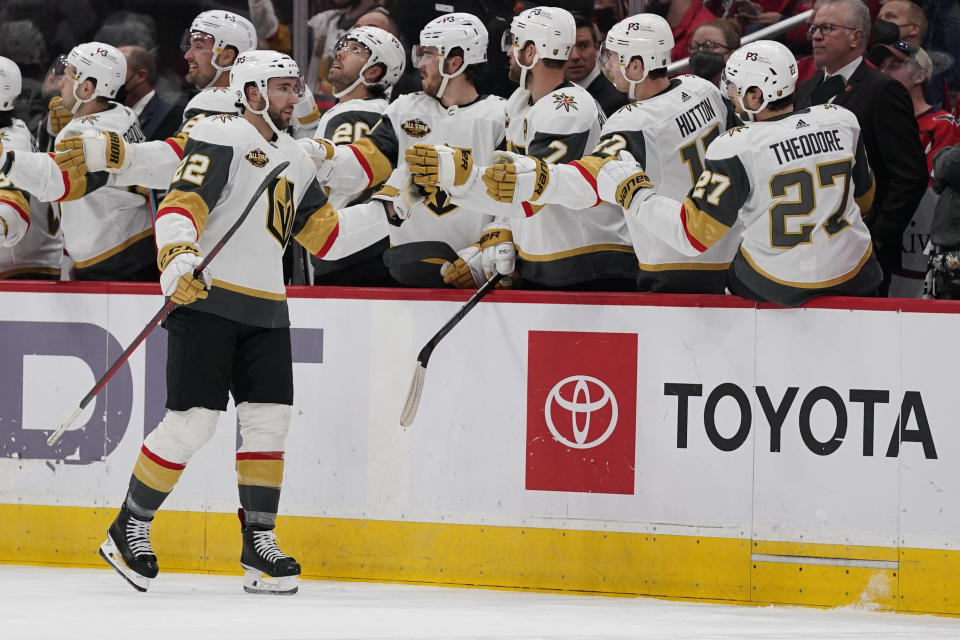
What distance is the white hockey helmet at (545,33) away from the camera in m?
5.25

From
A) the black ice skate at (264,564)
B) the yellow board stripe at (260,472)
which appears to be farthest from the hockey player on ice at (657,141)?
the black ice skate at (264,564)

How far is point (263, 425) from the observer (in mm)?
4863

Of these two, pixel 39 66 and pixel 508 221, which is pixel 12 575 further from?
pixel 39 66

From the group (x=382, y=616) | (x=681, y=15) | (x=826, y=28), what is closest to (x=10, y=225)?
Answer: (x=382, y=616)

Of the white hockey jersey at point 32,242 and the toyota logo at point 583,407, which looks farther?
the white hockey jersey at point 32,242

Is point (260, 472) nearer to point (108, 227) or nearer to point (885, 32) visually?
point (108, 227)

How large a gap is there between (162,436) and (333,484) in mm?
686

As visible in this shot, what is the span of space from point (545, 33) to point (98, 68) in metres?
1.75

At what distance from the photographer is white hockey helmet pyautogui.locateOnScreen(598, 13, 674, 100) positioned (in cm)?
514

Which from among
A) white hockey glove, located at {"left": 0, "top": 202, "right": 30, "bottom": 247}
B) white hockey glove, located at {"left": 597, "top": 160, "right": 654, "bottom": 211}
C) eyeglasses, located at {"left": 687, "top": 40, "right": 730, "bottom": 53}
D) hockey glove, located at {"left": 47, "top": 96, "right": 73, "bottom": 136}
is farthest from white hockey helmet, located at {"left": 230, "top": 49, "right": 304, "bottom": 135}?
eyeglasses, located at {"left": 687, "top": 40, "right": 730, "bottom": 53}

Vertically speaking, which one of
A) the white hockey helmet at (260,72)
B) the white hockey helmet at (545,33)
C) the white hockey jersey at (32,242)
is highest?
the white hockey helmet at (545,33)

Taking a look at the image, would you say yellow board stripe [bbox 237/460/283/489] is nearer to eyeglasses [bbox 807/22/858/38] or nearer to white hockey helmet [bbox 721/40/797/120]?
white hockey helmet [bbox 721/40/797/120]

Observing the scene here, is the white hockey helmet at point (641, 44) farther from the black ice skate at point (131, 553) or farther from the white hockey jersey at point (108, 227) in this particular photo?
the black ice skate at point (131, 553)

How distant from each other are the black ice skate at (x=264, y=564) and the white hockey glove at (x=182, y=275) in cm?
80
